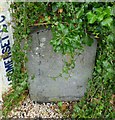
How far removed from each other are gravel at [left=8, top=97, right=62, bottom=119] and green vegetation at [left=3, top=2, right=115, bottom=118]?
11.2 inches

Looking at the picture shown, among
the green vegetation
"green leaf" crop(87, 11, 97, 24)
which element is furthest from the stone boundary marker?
"green leaf" crop(87, 11, 97, 24)

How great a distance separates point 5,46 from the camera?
211 centimetres

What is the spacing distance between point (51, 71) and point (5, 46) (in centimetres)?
34

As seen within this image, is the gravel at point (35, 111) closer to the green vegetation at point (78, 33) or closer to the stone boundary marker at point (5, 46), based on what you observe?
the stone boundary marker at point (5, 46)

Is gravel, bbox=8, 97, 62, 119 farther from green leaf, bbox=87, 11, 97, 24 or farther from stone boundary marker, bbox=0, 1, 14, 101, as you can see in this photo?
green leaf, bbox=87, 11, 97, 24

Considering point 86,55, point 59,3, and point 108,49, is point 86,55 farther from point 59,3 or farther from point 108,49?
point 59,3

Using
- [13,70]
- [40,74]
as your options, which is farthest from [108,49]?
[13,70]

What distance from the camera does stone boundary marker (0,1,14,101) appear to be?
2.00 metres

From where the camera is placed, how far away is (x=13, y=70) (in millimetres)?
2211

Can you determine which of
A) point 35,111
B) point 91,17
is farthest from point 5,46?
point 91,17

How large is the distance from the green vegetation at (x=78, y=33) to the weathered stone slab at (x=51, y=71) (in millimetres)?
52

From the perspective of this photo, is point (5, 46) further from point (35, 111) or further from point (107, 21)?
point (107, 21)

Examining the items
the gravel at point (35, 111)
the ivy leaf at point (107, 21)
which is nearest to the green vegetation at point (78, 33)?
the ivy leaf at point (107, 21)

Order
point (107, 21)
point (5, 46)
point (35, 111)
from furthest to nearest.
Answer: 1. point (35, 111)
2. point (5, 46)
3. point (107, 21)
